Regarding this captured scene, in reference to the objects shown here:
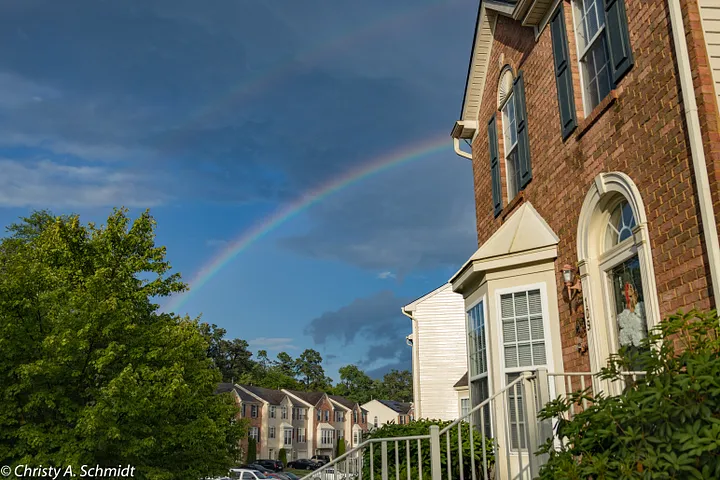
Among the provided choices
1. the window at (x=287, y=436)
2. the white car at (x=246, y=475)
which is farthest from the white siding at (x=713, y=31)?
the window at (x=287, y=436)

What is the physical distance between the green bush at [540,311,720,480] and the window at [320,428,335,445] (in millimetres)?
68443

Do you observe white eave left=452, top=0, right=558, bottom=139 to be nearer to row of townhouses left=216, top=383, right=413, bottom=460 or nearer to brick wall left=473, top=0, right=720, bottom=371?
brick wall left=473, top=0, right=720, bottom=371

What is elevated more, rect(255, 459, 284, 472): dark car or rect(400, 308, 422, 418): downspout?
rect(400, 308, 422, 418): downspout

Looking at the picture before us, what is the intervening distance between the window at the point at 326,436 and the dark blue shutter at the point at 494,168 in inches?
2468

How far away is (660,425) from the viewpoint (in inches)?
130

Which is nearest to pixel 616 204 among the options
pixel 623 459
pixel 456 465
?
pixel 456 465

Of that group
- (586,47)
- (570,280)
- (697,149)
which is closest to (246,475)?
(570,280)

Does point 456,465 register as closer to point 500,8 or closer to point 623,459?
point 623,459

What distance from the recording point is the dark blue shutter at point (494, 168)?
34.4 feet

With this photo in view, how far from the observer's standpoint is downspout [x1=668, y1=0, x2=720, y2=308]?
480 centimetres

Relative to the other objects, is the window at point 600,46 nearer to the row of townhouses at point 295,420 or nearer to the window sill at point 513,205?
the window sill at point 513,205

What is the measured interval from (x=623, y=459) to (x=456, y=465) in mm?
3999

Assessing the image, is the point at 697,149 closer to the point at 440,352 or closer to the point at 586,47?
the point at 586,47

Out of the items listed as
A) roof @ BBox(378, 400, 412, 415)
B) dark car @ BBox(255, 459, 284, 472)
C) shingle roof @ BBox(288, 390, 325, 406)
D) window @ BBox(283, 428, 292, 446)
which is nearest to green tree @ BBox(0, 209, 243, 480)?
dark car @ BBox(255, 459, 284, 472)
